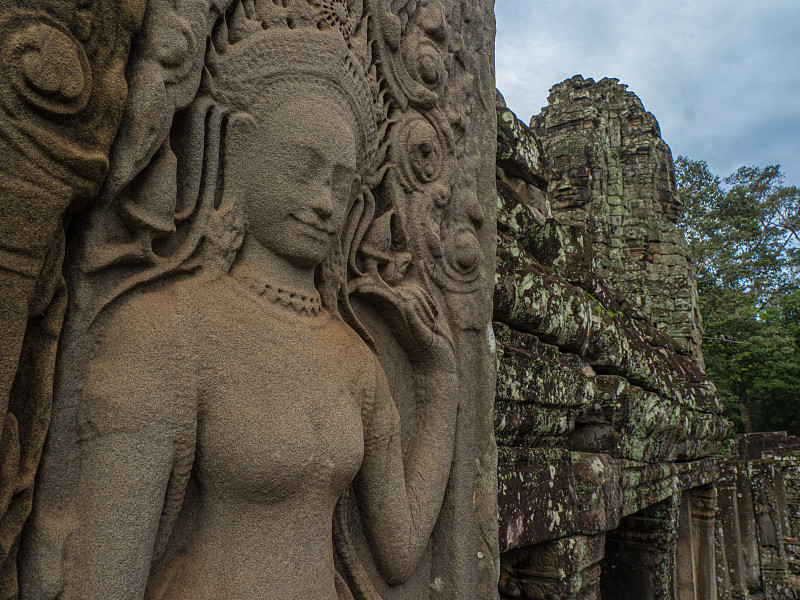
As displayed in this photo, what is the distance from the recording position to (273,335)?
148 cm

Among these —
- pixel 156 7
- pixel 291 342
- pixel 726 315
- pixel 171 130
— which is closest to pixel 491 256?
pixel 291 342

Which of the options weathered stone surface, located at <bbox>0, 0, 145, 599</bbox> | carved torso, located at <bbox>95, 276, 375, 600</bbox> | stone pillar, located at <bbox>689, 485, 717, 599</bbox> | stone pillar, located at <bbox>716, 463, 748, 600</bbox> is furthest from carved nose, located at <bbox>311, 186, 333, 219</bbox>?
stone pillar, located at <bbox>716, 463, 748, 600</bbox>

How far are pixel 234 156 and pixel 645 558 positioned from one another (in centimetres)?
508

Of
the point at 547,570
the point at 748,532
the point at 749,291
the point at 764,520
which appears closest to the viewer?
the point at 547,570

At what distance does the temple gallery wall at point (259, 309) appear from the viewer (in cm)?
114

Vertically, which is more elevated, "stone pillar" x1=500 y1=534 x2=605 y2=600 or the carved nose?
the carved nose

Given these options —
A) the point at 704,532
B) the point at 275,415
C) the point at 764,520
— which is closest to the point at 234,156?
the point at 275,415

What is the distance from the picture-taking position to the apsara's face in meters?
1.53

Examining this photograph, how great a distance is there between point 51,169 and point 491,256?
1.54 metres

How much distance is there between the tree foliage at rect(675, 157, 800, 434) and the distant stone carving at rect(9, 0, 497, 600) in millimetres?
19266

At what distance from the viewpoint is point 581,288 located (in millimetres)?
3459

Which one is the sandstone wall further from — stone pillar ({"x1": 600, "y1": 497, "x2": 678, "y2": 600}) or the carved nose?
the carved nose

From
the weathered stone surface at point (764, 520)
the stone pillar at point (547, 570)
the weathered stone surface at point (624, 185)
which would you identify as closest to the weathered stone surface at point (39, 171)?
the stone pillar at point (547, 570)

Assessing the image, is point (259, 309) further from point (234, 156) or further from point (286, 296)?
point (234, 156)
